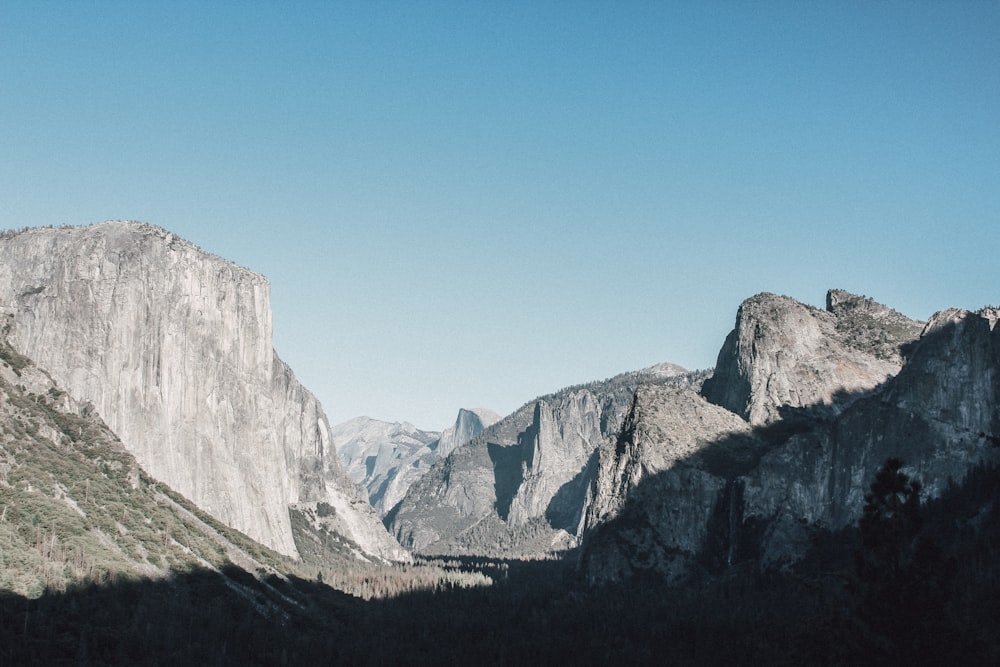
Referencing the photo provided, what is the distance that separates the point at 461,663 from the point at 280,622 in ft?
113

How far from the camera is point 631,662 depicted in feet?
516

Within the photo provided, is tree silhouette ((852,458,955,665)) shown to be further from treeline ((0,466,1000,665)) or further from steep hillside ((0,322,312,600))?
steep hillside ((0,322,312,600))

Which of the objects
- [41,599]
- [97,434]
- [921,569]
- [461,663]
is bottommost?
[461,663]

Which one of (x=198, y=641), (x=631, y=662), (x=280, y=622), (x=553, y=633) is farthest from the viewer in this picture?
(x=553, y=633)

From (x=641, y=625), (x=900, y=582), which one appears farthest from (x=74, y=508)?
(x=900, y=582)

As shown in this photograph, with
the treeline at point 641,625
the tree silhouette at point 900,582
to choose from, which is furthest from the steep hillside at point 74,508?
the tree silhouette at point 900,582

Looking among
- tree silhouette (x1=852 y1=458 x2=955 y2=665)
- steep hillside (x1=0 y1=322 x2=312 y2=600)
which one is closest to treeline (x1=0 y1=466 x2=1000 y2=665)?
tree silhouette (x1=852 y1=458 x2=955 y2=665)

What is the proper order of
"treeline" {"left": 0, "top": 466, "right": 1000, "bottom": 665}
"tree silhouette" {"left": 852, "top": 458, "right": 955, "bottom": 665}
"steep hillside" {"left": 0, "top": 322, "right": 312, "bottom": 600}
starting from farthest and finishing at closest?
"steep hillside" {"left": 0, "top": 322, "right": 312, "bottom": 600} < "treeline" {"left": 0, "top": 466, "right": 1000, "bottom": 665} < "tree silhouette" {"left": 852, "top": 458, "right": 955, "bottom": 665}

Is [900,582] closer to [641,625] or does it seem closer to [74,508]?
[74,508]

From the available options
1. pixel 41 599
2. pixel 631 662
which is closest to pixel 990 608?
pixel 631 662

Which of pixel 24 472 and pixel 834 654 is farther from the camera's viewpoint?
pixel 24 472

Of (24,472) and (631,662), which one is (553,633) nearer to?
(631,662)

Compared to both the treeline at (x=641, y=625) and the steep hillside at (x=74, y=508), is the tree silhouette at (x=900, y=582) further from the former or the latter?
the steep hillside at (x=74, y=508)

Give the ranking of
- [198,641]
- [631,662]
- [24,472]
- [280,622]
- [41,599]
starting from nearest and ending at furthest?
[41,599], [198,641], [24,472], [631,662], [280,622]
